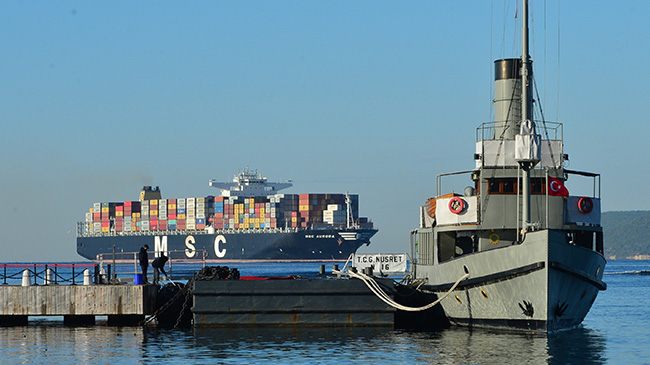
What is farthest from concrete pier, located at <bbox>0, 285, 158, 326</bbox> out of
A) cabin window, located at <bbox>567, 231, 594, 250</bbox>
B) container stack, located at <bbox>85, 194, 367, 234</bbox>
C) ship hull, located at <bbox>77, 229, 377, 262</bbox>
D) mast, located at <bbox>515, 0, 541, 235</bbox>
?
container stack, located at <bbox>85, 194, 367, 234</bbox>

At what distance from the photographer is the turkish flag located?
3172cm

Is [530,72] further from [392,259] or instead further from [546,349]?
[392,259]

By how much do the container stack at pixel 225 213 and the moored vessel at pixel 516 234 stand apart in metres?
136

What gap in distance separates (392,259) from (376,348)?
60.6 feet

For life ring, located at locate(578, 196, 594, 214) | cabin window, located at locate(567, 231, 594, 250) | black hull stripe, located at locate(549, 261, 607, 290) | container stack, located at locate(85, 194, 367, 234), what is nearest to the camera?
black hull stripe, located at locate(549, 261, 607, 290)

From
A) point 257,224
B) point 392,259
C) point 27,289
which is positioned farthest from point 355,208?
point 27,289

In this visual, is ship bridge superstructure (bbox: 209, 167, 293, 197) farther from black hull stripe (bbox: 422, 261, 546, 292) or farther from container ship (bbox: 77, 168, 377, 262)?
black hull stripe (bbox: 422, 261, 546, 292)

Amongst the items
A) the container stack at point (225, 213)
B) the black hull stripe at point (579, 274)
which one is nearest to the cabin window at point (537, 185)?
the black hull stripe at point (579, 274)

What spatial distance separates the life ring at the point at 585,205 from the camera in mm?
31531

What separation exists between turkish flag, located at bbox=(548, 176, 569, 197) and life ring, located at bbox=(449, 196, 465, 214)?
9.31 ft

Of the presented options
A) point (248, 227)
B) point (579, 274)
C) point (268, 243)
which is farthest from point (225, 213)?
point (579, 274)

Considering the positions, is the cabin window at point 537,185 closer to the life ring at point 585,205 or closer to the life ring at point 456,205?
the life ring at point 585,205

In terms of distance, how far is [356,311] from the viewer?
3281 centimetres

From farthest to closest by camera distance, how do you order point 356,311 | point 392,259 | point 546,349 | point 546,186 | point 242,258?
point 242,258
point 392,259
point 356,311
point 546,186
point 546,349
